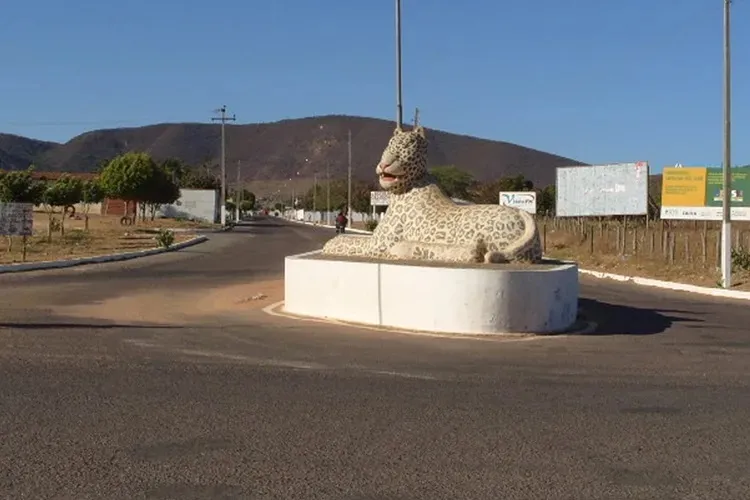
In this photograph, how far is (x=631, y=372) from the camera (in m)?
10.4

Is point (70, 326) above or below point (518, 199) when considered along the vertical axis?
below

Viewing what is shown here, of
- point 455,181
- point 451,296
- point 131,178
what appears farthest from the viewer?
point 455,181

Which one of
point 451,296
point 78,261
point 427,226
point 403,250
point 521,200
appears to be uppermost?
point 521,200

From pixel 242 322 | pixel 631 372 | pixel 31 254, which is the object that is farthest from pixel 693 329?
pixel 31 254

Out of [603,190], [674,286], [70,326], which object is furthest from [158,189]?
[70,326]

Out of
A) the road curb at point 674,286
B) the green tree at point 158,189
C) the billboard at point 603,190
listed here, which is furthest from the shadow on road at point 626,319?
the green tree at point 158,189

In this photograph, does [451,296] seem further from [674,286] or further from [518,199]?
[518,199]

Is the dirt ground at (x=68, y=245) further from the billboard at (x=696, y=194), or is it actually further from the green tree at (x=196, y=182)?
the green tree at (x=196, y=182)

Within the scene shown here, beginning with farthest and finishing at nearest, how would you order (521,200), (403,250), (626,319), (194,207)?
(194,207), (521,200), (403,250), (626,319)

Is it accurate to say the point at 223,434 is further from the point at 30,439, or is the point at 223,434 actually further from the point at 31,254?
the point at 31,254

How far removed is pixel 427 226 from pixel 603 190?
72.0 feet

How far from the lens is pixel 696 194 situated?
32156 mm

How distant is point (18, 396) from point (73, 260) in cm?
2185

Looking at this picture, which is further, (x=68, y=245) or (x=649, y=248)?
(x=68, y=245)
